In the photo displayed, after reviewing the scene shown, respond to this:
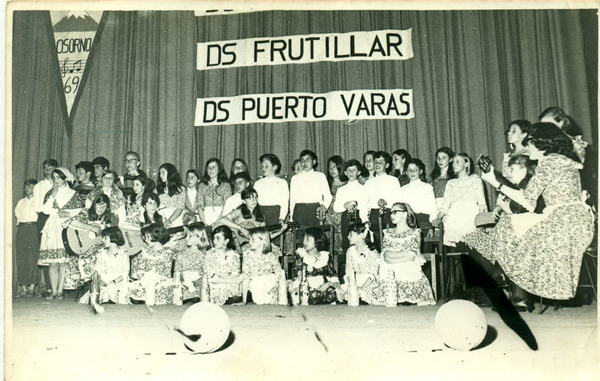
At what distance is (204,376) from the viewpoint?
416cm

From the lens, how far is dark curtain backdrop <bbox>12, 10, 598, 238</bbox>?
522 centimetres

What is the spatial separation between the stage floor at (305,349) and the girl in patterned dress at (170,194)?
951 mm

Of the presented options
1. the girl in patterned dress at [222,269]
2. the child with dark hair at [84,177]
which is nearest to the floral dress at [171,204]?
the girl in patterned dress at [222,269]

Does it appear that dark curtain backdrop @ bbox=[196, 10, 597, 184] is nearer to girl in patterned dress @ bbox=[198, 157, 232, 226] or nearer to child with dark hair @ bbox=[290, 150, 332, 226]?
child with dark hair @ bbox=[290, 150, 332, 226]

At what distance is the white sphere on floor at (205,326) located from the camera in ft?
13.0

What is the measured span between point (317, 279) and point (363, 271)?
37 centimetres

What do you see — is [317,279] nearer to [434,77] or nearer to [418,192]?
[418,192]

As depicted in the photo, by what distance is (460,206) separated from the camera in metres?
5.10

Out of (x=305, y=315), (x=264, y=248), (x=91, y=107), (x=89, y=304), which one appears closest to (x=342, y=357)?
(x=305, y=315)

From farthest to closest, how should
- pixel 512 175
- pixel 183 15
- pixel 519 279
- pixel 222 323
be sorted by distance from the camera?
pixel 183 15 < pixel 512 175 < pixel 519 279 < pixel 222 323

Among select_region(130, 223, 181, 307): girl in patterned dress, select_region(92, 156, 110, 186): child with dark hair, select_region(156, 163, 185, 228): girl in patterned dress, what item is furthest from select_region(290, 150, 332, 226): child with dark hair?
select_region(92, 156, 110, 186): child with dark hair

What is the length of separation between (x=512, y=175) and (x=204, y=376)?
2.79 m

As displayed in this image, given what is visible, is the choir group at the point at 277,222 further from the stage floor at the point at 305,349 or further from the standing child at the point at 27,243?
the stage floor at the point at 305,349

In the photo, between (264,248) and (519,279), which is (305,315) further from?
(519,279)
